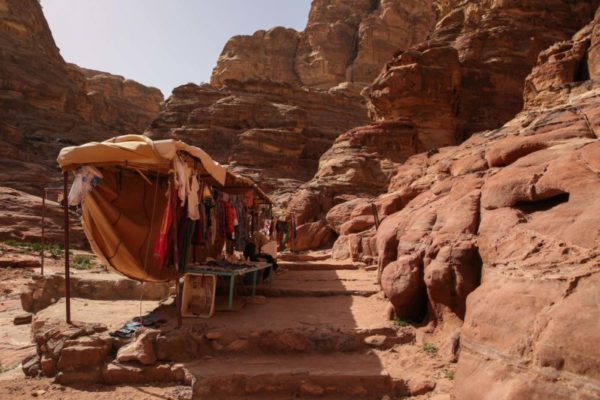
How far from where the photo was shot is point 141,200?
736cm

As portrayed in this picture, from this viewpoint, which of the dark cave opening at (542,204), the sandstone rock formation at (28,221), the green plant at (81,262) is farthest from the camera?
the sandstone rock formation at (28,221)

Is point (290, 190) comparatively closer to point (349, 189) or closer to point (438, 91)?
point (349, 189)

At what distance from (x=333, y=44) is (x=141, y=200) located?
2514 inches

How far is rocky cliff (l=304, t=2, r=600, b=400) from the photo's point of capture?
121 inches

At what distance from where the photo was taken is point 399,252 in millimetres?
6605

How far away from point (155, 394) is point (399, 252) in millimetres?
4220

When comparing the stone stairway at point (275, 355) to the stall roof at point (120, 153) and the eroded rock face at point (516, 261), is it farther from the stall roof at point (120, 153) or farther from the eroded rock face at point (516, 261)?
the stall roof at point (120, 153)

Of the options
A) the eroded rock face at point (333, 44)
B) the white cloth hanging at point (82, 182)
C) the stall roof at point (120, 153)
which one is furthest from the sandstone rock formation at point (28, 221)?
the eroded rock face at point (333, 44)

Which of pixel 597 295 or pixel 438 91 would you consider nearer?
pixel 597 295

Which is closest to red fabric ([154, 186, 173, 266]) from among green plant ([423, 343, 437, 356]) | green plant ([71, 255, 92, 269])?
green plant ([423, 343, 437, 356])

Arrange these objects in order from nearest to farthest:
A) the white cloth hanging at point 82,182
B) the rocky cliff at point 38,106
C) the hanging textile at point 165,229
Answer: the white cloth hanging at point 82,182
the hanging textile at point 165,229
the rocky cliff at point 38,106

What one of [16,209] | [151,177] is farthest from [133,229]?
[16,209]

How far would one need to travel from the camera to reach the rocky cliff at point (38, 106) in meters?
33.3

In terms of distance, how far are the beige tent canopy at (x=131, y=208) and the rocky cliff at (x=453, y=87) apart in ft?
53.9
